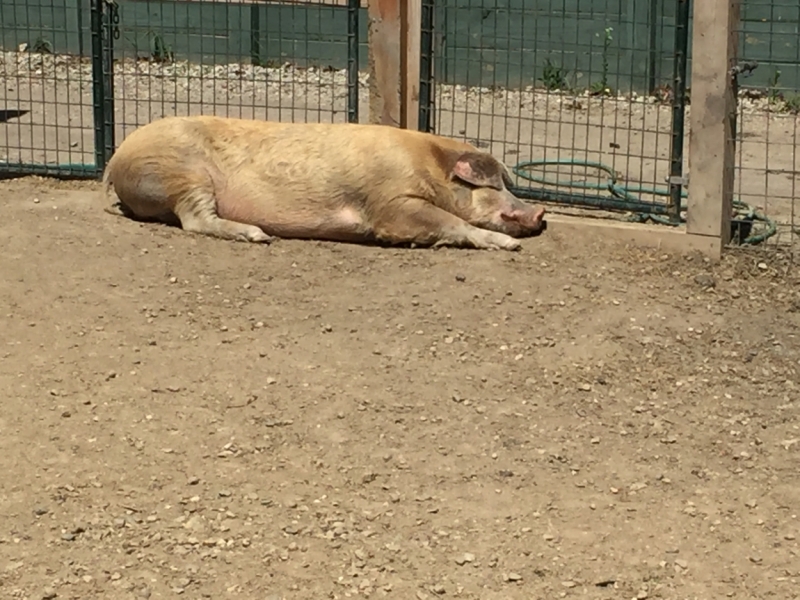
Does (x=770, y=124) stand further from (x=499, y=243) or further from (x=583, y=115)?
(x=499, y=243)

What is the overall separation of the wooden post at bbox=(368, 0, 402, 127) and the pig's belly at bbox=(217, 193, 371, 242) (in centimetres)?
98

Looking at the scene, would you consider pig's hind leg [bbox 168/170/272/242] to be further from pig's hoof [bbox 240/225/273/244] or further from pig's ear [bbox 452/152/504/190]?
pig's ear [bbox 452/152/504/190]

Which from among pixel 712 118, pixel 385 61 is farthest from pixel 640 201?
pixel 385 61

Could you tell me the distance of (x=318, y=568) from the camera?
4.07 meters

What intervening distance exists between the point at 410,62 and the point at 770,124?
5.29m

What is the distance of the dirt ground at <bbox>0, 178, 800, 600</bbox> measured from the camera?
4105 millimetres

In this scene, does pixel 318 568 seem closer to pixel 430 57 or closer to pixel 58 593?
pixel 58 593

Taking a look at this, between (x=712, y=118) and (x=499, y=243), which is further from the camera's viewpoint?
(x=499, y=243)

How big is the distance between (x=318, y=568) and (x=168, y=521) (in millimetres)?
549

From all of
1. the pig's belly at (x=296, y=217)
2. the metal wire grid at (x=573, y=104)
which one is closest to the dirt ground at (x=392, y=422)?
the pig's belly at (x=296, y=217)

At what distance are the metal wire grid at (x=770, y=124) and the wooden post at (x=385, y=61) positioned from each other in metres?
1.95

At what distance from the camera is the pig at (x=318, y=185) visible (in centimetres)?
745

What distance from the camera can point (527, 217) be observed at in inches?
298

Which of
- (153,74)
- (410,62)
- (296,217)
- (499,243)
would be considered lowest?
(499,243)
